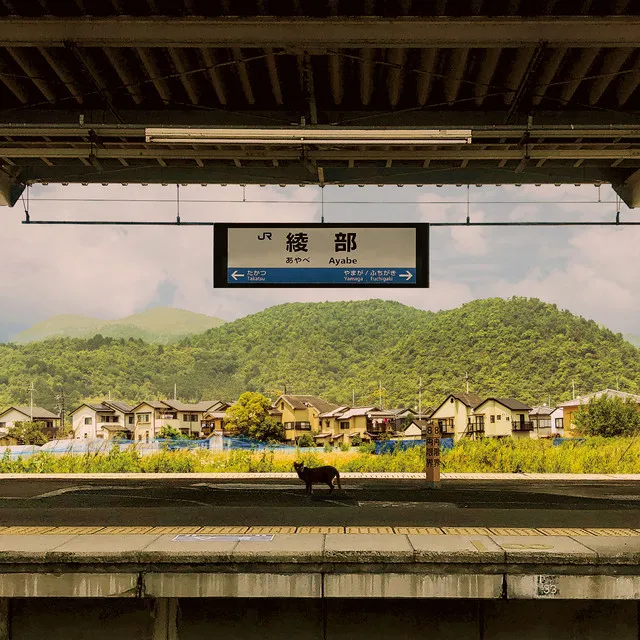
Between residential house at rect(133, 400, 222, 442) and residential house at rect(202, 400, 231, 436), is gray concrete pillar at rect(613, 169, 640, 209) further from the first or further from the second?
residential house at rect(133, 400, 222, 442)

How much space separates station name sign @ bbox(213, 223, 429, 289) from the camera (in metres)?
13.1

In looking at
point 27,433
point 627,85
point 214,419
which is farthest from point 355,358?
point 627,85

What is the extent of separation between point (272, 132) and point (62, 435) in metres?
36.5

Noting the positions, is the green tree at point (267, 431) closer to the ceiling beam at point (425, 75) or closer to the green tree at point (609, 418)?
the green tree at point (609, 418)

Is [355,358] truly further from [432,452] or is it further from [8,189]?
[8,189]

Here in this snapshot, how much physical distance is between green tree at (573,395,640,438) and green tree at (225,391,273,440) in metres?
16.0

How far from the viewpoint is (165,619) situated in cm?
694

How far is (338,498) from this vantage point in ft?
39.0

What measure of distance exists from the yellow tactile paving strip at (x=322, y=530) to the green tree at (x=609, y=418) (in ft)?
89.4

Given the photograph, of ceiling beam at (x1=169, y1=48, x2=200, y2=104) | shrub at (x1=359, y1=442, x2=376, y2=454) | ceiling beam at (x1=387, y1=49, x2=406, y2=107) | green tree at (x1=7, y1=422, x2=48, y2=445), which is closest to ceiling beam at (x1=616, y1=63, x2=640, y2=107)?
ceiling beam at (x1=387, y1=49, x2=406, y2=107)

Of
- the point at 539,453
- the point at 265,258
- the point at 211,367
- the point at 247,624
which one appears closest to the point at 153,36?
the point at 265,258

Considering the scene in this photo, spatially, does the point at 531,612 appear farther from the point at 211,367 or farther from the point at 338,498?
the point at 211,367

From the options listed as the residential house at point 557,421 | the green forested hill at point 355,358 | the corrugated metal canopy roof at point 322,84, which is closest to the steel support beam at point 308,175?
the corrugated metal canopy roof at point 322,84

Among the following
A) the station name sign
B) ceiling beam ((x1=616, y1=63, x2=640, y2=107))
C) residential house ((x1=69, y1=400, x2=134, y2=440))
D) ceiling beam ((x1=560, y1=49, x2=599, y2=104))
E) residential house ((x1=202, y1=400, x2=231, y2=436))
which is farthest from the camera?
residential house ((x1=69, y1=400, x2=134, y2=440))
